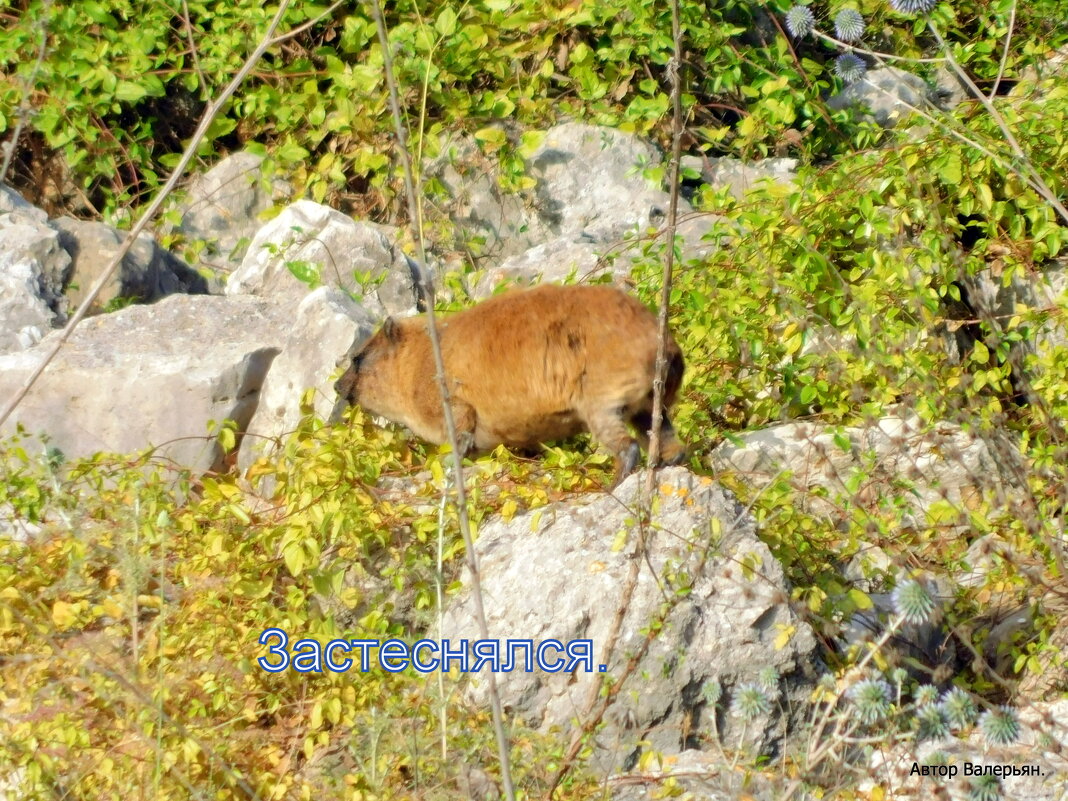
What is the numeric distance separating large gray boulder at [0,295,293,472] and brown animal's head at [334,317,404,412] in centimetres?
45

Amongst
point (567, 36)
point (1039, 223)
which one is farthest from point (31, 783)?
point (567, 36)

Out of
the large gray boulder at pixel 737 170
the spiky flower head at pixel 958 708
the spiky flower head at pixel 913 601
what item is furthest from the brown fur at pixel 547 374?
the large gray boulder at pixel 737 170

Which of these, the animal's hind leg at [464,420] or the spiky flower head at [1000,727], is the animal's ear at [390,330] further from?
the spiky flower head at [1000,727]

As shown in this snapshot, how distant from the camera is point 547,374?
17.6 feet

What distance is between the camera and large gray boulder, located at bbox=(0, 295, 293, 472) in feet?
19.1

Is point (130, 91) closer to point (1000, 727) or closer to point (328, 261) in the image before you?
point (328, 261)

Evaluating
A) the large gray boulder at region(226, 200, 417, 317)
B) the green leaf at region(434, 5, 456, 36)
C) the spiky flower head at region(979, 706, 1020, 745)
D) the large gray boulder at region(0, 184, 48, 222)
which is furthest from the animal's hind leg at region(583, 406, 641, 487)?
the large gray boulder at region(0, 184, 48, 222)

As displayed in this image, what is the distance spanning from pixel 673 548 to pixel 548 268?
3.01 meters

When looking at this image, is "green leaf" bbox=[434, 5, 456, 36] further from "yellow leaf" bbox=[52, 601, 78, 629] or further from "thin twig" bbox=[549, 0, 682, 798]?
"yellow leaf" bbox=[52, 601, 78, 629]

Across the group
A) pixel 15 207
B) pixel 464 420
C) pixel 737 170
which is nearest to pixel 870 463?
pixel 464 420

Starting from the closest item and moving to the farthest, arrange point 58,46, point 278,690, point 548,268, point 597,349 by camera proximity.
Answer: point 278,690 < point 597,349 < point 548,268 < point 58,46

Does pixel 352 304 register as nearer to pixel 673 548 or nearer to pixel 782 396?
pixel 782 396

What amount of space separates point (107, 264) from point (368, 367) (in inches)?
71.6

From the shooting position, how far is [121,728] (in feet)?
13.7
